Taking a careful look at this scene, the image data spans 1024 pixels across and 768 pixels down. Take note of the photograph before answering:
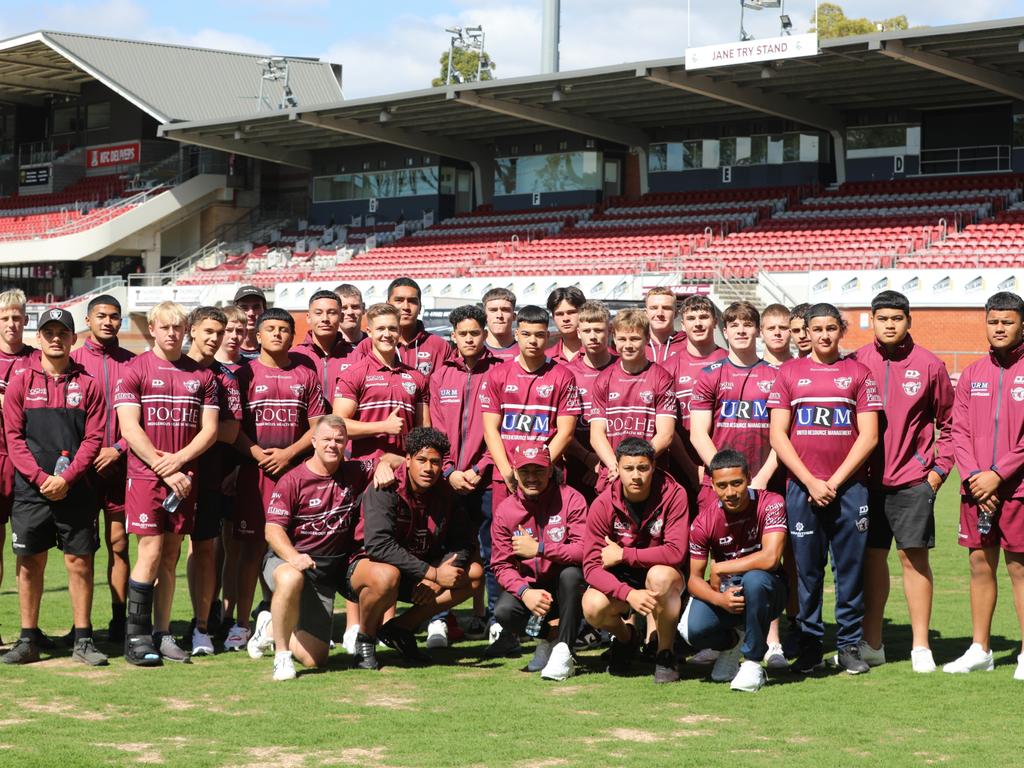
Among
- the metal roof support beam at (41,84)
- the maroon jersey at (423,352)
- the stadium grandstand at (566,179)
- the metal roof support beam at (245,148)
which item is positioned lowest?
the maroon jersey at (423,352)

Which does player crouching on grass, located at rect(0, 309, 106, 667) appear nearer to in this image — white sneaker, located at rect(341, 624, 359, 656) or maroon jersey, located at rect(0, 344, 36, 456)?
maroon jersey, located at rect(0, 344, 36, 456)

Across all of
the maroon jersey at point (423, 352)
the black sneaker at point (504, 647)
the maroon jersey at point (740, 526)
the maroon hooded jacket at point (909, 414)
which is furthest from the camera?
the maroon jersey at point (423, 352)

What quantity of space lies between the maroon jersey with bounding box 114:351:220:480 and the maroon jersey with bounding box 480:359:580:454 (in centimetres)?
167

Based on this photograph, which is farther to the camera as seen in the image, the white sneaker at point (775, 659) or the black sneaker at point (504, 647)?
the black sneaker at point (504, 647)

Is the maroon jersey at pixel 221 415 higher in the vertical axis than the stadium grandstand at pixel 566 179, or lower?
lower

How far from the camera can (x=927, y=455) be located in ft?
23.6

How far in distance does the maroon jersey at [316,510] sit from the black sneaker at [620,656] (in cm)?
160

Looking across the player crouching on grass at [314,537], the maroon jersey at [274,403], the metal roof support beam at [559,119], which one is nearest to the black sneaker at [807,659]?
the player crouching on grass at [314,537]

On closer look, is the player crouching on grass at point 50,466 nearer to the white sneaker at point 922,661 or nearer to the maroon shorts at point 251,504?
the maroon shorts at point 251,504

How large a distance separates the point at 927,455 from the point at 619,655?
203 cm

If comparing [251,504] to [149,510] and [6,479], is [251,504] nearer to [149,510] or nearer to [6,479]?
[149,510]

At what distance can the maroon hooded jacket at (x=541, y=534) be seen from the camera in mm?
7238

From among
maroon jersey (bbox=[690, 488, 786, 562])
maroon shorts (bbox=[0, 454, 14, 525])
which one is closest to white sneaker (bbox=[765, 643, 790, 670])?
maroon jersey (bbox=[690, 488, 786, 562])

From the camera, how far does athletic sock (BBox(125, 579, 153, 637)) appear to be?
7277mm
